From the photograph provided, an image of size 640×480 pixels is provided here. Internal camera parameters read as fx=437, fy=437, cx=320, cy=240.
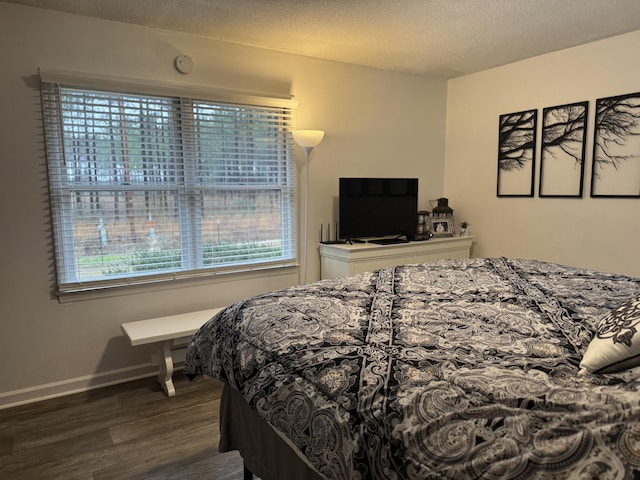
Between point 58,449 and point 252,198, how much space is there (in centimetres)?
211

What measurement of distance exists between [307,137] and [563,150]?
2.18 meters

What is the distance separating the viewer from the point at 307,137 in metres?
3.49

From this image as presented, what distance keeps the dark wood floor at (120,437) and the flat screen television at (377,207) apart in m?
1.78

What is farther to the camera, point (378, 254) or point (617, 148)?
point (378, 254)

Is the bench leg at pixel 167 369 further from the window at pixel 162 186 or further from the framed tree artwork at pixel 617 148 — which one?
the framed tree artwork at pixel 617 148

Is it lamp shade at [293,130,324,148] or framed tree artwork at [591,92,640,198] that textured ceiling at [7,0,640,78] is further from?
lamp shade at [293,130,324,148]

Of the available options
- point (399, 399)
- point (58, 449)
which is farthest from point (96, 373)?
point (399, 399)

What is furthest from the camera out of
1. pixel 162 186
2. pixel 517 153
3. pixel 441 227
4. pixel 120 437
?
pixel 441 227

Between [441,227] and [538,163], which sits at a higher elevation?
[538,163]

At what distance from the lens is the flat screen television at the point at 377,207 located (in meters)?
3.89

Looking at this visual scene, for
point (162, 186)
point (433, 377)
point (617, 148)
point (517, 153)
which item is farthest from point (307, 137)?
point (433, 377)

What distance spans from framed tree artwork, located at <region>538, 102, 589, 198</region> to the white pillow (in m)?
2.74

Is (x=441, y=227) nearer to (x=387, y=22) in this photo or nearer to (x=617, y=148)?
(x=617, y=148)

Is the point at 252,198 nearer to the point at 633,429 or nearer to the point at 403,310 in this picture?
the point at 403,310
